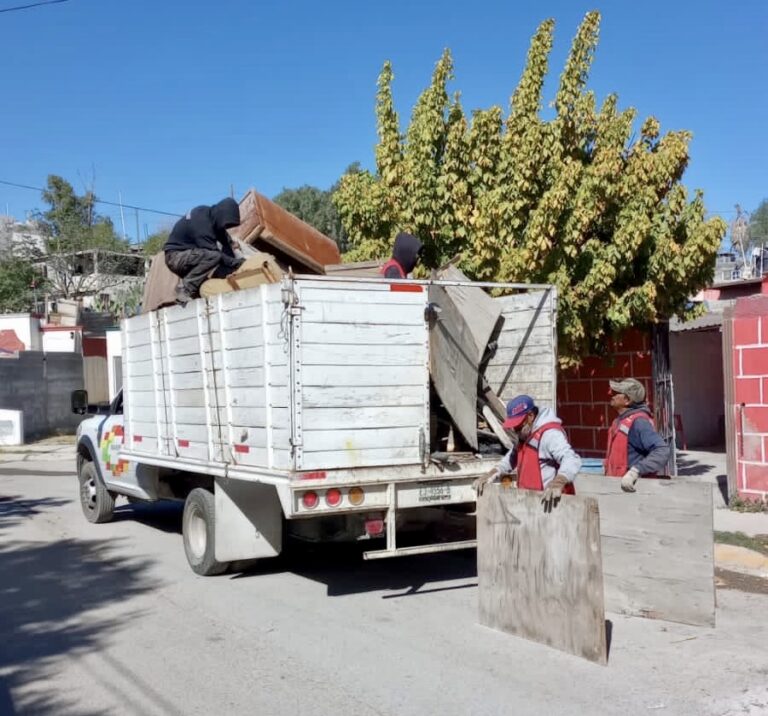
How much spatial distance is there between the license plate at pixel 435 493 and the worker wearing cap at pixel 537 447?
0.59m

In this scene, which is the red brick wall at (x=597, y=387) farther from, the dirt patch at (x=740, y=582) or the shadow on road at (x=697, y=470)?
the dirt patch at (x=740, y=582)

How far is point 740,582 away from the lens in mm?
7586

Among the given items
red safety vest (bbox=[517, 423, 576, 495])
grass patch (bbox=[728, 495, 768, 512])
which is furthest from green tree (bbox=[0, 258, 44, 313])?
red safety vest (bbox=[517, 423, 576, 495])

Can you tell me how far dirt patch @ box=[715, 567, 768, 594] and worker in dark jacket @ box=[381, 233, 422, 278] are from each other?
3.89 metres

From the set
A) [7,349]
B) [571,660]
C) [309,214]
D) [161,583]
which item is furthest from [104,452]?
[309,214]

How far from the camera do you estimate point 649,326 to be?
40.8 ft

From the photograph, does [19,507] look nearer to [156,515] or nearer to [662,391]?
[156,515]

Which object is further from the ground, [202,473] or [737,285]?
[737,285]

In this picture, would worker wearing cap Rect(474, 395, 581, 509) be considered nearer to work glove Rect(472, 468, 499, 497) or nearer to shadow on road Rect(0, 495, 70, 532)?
work glove Rect(472, 468, 499, 497)

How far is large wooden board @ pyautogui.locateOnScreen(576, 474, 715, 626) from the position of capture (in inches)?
235

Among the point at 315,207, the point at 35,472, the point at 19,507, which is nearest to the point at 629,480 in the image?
the point at 19,507

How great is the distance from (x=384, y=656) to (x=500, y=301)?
3.83 metres

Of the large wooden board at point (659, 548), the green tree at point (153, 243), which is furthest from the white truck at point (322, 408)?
the green tree at point (153, 243)

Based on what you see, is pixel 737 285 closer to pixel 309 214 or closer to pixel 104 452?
pixel 104 452
